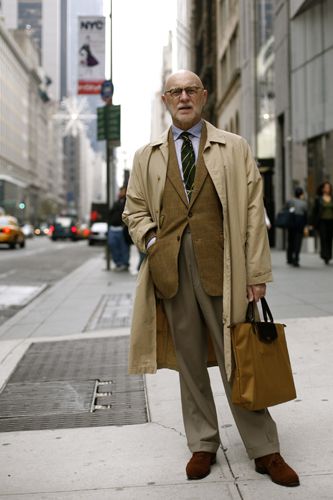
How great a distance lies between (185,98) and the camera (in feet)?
11.8

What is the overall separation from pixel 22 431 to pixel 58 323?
440 cm

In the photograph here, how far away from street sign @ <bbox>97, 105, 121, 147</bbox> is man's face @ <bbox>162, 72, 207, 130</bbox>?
45.0 ft

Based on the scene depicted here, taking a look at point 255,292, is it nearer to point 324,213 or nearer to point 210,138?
point 210,138

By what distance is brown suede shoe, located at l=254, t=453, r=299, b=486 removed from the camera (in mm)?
3363

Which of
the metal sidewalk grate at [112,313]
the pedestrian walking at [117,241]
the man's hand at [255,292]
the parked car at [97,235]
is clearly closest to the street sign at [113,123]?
the pedestrian walking at [117,241]

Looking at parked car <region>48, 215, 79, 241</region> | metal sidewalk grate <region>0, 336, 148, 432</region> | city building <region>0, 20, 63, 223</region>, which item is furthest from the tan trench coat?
city building <region>0, 20, 63, 223</region>

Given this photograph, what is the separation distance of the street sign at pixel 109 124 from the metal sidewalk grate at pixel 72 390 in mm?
10728

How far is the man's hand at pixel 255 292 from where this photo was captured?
11.6ft

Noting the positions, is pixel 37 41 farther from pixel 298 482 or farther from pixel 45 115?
pixel 298 482

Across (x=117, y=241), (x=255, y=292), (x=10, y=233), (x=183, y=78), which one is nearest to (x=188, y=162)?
(x=183, y=78)

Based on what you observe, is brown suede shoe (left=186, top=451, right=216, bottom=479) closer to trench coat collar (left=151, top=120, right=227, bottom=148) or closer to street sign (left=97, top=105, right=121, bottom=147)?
trench coat collar (left=151, top=120, right=227, bottom=148)

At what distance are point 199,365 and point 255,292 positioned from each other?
52 centimetres

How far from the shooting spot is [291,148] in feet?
75.7

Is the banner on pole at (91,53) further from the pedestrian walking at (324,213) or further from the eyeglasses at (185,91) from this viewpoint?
the eyeglasses at (185,91)
